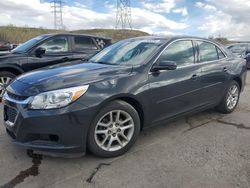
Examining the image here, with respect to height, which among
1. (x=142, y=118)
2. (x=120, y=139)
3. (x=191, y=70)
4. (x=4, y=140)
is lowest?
(x=4, y=140)

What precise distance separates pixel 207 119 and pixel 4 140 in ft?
11.3

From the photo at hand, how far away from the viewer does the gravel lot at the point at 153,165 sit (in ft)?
9.41

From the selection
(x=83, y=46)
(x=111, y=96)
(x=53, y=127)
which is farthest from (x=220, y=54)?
(x=83, y=46)

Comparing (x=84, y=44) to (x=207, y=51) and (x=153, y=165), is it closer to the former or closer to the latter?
(x=207, y=51)

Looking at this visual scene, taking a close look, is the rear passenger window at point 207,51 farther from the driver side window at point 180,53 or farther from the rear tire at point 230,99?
the rear tire at point 230,99

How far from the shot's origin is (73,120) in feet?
9.89

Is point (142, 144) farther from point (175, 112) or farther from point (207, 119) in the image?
point (207, 119)

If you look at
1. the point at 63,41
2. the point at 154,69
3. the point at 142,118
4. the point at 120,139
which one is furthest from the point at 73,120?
the point at 63,41

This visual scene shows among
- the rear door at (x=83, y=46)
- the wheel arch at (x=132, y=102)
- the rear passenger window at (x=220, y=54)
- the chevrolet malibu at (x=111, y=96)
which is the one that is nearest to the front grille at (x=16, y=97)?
the chevrolet malibu at (x=111, y=96)

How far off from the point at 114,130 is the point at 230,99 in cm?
297

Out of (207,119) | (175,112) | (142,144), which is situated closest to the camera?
(142,144)

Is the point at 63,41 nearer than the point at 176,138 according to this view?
No

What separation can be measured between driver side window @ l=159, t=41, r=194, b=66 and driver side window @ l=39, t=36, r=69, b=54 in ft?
12.5

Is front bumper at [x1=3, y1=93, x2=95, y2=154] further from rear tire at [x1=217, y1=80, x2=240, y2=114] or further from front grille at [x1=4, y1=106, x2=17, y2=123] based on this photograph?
rear tire at [x1=217, y1=80, x2=240, y2=114]
